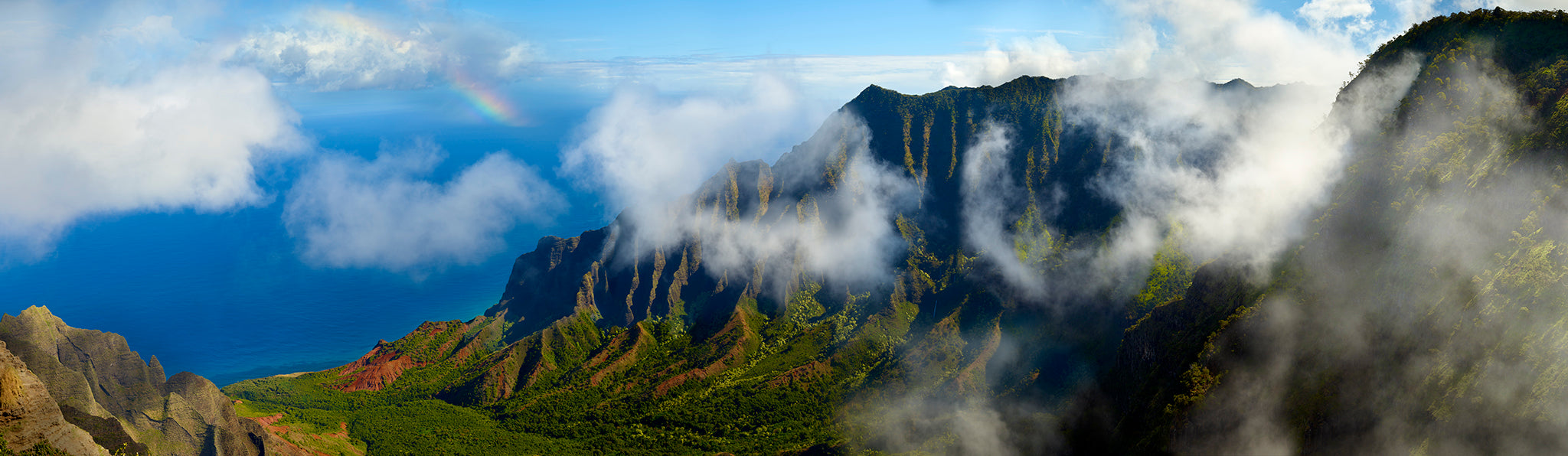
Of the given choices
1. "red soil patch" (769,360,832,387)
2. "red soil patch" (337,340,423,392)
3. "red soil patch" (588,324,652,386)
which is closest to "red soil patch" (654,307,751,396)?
"red soil patch" (769,360,832,387)

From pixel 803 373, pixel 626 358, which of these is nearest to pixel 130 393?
pixel 626 358

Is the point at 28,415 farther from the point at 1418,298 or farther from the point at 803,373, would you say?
the point at 803,373

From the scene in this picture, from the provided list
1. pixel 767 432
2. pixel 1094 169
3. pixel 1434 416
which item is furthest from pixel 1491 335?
pixel 1094 169

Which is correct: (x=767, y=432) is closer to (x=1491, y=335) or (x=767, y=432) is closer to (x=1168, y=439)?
(x=1168, y=439)

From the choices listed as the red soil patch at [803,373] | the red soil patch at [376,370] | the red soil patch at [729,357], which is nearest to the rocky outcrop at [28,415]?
the red soil patch at [729,357]

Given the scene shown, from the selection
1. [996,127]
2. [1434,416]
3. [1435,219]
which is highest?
[996,127]
